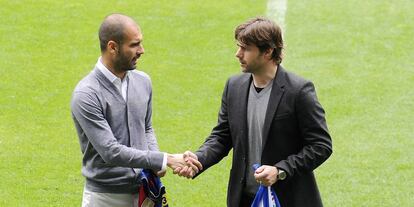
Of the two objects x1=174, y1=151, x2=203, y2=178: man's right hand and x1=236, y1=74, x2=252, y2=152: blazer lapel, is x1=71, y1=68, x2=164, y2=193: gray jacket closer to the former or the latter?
x1=174, y1=151, x2=203, y2=178: man's right hand

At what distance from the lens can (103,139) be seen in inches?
272

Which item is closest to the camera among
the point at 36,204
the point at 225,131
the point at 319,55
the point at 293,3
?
the point at 225,131

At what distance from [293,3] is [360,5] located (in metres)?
1.16

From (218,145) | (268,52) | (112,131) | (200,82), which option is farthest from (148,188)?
(200,82)

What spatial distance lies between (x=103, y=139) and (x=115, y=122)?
0.23 meters

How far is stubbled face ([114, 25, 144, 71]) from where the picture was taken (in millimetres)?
7047

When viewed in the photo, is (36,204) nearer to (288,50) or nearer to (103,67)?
(103,67)

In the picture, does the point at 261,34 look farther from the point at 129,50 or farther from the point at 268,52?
the point at 129,50

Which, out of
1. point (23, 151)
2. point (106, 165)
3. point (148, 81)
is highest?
point (148, 81)

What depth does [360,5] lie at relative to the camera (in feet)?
57.4

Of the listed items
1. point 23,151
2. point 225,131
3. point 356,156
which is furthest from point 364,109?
point 225,131

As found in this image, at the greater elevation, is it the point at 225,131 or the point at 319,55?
the point at 225,131

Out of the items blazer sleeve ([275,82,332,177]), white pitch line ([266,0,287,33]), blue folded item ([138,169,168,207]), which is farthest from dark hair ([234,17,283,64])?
white pitch line ([266,0,287,33])

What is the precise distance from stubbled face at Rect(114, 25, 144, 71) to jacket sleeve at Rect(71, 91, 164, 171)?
308 millimetres
